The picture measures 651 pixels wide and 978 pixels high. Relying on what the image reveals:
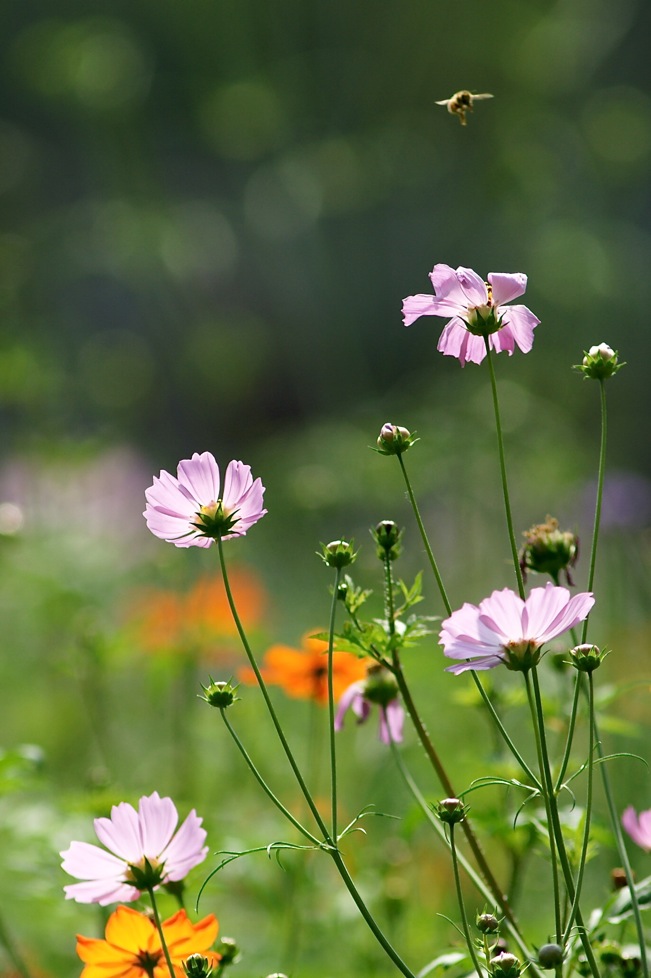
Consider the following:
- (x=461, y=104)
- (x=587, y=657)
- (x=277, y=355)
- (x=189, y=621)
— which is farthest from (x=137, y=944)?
(x=277, y=355)

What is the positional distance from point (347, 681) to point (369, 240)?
17.0ft

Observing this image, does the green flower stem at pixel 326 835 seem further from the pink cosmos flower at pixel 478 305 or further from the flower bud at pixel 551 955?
the pink cosmos flower at pixel 478 305

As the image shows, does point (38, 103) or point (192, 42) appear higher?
point (38, 103)

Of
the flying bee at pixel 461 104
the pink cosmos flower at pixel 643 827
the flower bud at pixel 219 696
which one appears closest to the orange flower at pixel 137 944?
the flower bud at pixel 219 696

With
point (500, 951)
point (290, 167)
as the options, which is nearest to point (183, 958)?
point (500, 951)

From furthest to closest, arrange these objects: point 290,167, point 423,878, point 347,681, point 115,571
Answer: point 290,167 < point 115,571 < point 423,878 < point 347,681

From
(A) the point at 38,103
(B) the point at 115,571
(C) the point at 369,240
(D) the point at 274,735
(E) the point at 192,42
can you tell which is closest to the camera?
(D) the point at 274,735

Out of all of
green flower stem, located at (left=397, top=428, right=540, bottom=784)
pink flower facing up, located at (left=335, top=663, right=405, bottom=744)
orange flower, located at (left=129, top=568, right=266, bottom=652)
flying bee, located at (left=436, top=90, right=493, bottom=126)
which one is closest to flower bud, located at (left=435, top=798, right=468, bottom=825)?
green flower stem, located at (left=397, top=428, right=540, bottom=784)

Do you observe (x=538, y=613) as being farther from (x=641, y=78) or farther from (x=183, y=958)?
(x=641, y=78)

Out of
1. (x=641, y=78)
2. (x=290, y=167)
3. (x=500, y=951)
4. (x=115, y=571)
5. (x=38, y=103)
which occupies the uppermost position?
(x=38, y=103)

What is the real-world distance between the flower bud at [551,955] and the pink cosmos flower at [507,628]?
107mm

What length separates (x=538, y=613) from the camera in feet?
1.63

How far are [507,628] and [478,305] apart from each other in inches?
6.3

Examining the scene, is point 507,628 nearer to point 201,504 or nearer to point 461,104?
point 201,504
